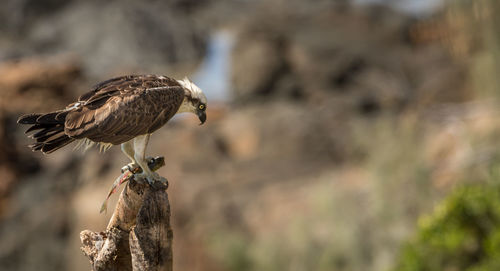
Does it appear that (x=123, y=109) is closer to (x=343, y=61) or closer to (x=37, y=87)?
(x=37, y=87)

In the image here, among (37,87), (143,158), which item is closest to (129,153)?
(143,158)

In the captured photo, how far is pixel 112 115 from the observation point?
7.46 feet

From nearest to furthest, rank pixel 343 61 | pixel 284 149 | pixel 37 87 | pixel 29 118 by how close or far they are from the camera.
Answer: pixel 29 118, pixel 37 87, pixel 284 149, pixel 343 61

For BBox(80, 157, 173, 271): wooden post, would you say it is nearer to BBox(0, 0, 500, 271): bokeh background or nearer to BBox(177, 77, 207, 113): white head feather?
BBox(177, 77, 207, 113): white head feather

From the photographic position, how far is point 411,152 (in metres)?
10.3

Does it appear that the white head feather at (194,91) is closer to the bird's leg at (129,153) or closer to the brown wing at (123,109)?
the brown wing at (123,109)

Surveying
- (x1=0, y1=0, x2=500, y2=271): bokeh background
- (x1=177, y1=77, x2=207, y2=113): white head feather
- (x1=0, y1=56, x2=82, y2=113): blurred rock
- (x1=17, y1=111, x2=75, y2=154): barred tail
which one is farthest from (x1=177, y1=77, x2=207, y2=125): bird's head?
(x1=0, y1=56, x2=82, y2=113): blurred rock

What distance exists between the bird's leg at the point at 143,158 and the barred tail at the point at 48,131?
0.27m

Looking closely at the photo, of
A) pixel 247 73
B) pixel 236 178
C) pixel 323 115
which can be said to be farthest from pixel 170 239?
pixel 247 73

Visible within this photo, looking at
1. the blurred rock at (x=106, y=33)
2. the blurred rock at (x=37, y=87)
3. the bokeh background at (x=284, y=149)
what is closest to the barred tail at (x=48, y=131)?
the bokeh background at (x=284, y=149)

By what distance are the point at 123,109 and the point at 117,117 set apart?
0.17 ft

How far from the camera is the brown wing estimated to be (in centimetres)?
225

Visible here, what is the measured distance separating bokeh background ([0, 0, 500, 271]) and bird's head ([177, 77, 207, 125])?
493cm

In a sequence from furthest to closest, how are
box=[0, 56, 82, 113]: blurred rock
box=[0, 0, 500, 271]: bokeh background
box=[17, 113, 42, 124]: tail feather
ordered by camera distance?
box=[0, 56, 82, 113]: blurred rock, box=[0, 0, 500, 271]: bokeh background, box=[17, 113, 42, 124]: tail feather
